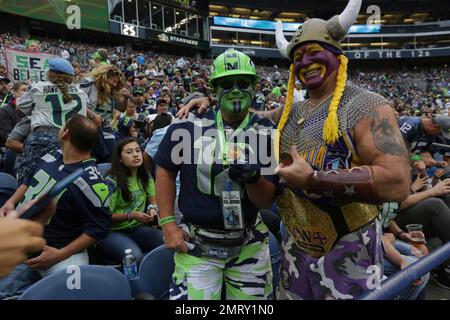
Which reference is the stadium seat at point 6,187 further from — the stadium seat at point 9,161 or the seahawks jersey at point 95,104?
the seahawks jersey at point 95,104

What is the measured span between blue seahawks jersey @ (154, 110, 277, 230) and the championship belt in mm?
225

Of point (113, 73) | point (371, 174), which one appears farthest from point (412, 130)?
point (113, 73)

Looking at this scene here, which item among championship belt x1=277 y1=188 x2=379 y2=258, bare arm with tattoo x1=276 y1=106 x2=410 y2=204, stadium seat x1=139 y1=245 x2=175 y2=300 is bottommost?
stadium seat x1=139 y1=245 x2=175 y2=300

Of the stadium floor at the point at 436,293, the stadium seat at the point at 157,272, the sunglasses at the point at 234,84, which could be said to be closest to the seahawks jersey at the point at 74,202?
the stadium seat at the point at 157,272

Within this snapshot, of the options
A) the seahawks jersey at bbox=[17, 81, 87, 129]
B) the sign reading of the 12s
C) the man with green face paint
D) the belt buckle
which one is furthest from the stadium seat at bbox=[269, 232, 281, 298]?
the sign reading of the 12s

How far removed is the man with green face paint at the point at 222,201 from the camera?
6.63 ft

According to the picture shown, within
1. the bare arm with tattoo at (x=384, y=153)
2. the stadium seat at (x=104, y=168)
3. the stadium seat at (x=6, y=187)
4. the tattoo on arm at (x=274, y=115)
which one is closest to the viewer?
the bare arm with tattoo at (x=384, y=153)

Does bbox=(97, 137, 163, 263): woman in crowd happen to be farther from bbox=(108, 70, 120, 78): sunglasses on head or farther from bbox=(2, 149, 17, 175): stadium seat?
bbox=(2, 149, 17, 175): stadium seat

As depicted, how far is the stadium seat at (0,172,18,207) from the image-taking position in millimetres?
3494

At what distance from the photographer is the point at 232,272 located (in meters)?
2.11

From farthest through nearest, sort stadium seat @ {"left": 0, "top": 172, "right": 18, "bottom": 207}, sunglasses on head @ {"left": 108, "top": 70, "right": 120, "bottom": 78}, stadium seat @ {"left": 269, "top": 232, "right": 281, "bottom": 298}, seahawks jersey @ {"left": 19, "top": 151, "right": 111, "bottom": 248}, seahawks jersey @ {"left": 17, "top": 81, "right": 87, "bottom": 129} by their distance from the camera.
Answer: sunglasses on head @ {"left": 108, "top": 70, "right": 120, "bottom": 78} → seahawks jersey @ {"left": 17, "top": 81, "right": 87, "bottom": 129} → stadium seat @ {"left": 0, "top": 172, "right": 18, "bottom": 207} → stadium seat @ {"left": 269, "top": 232, "right": 281, "bottom": 298} → seahawks jersey @ {"left": 19, "top": 151, "right": 111, "bottom": 248}

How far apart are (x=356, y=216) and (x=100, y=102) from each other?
405cm

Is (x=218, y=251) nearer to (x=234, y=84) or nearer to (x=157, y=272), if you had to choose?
(x=157, y=272)

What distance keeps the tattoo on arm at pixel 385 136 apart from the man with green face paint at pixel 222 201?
1.99 ft
